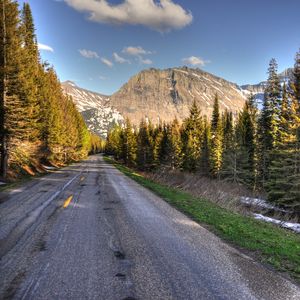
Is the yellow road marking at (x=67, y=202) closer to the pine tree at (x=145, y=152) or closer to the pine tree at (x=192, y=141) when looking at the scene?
the pine tree at (x=192, y=141)

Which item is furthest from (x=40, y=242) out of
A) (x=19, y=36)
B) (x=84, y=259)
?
(x=19, y=36)

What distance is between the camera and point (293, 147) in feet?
72.8

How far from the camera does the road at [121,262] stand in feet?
12.9

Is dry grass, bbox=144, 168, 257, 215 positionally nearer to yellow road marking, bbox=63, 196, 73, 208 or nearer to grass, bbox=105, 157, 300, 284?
grass, bbox=105, 157, 300, 284

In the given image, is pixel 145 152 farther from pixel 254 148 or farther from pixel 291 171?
pixel 291 171

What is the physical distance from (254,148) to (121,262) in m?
38.1

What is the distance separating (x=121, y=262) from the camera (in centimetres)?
500

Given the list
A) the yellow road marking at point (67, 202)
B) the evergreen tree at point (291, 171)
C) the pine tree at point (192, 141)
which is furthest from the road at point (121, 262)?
the pine tree at point (192, 141)

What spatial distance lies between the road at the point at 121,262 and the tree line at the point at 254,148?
52.3ft

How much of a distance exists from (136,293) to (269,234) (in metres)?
5.96

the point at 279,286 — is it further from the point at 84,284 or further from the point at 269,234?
the point at 269,234

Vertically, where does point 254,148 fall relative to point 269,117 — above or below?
below

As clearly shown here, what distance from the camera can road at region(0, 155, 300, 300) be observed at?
12.9 feet

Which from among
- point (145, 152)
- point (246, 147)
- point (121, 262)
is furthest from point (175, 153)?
point (121, 262)
